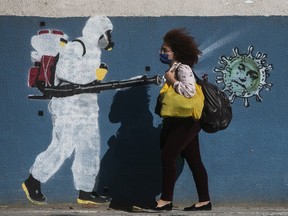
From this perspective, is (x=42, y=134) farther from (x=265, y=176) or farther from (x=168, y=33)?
(x=265, y=176)

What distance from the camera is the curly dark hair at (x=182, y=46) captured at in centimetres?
768

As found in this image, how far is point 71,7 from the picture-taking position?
7.96 meters

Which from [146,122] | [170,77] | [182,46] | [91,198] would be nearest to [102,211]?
[91,198]

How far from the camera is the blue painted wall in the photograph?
7.98 m

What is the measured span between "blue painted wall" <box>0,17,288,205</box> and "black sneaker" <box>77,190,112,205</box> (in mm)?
59

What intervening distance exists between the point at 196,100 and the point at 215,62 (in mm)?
644

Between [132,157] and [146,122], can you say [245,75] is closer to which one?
[146,122]

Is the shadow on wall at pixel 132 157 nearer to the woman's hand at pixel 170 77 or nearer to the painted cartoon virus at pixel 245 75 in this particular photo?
the woman's hand at pixel 170 77

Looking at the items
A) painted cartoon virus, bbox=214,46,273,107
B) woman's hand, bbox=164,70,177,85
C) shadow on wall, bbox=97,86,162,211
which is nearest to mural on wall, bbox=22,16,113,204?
shadow on wall, bbox=97,86,162,211

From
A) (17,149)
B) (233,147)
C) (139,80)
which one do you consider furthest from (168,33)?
(17,149)

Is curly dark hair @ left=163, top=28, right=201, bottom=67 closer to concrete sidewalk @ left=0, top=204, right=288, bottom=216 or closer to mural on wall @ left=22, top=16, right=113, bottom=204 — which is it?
mural on wall @ left=22, top=16, right=113, bottom=204

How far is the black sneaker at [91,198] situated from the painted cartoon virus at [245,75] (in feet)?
4.86

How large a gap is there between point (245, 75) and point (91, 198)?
1.81 metres

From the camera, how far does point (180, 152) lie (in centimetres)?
771
